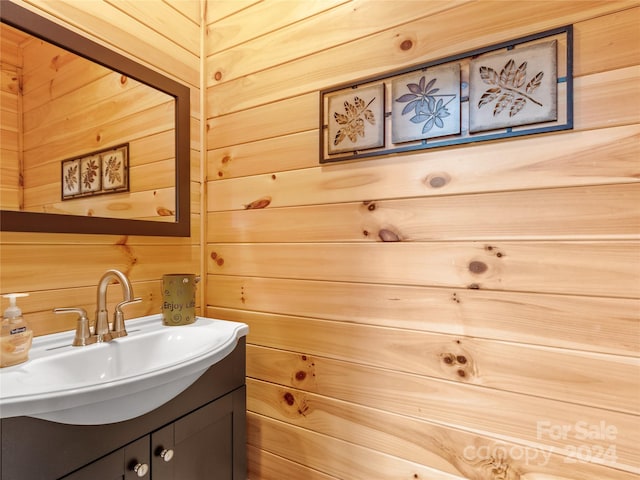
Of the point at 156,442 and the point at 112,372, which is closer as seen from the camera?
the point at 156,442

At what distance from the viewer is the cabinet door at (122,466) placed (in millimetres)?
687

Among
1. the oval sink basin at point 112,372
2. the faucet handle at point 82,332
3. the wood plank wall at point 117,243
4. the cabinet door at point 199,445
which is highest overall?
the wood plank wall at point 117,243

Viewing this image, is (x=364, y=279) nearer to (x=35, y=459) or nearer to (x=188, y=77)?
(x=35, y=459)

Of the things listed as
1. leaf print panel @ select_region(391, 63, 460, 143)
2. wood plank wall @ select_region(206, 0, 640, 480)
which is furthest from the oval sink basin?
leaf print panel @ select_region(391, 63, 460, 143)

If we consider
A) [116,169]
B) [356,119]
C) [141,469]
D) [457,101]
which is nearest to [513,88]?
[457,101]

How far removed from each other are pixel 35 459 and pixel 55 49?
102cm

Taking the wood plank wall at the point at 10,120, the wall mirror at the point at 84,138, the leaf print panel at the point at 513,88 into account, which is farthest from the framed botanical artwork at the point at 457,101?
the wood plank wall at the point at 10,120

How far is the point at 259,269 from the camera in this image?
1283 millimetres

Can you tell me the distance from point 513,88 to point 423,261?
510 millimetres

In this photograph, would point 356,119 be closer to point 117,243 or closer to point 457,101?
point 457,101

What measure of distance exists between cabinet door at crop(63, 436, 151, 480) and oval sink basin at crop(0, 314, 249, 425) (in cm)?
8

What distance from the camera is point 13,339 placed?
0.75m

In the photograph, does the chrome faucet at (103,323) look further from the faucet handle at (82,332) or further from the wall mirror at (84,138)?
the wall mirror at (84,138)

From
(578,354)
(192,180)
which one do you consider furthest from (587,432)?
(192,180)
